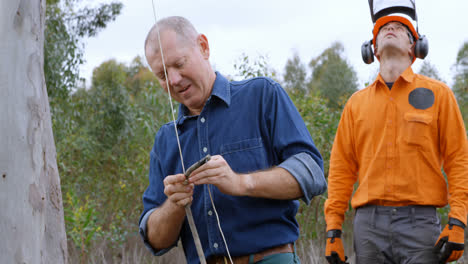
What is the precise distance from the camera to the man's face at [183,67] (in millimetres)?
2240

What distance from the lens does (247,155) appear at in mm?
2191

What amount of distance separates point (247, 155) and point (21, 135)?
37.1 inches

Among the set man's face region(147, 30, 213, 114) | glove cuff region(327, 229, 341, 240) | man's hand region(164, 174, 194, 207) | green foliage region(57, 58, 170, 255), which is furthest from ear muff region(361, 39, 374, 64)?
green foliage region(57, 58, 170, 255)

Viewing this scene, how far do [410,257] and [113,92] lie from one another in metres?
7.54

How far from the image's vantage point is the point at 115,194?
24.8ft

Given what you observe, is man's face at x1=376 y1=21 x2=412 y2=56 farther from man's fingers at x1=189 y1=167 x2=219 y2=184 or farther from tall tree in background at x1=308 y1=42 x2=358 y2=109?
tall tree in background at x1=308 y1=42 x2=358 y2=109

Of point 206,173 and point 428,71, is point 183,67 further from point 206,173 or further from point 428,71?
point 428,71

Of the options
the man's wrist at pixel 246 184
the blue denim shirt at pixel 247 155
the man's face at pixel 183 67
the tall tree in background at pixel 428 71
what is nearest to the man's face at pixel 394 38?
the blue denim shirt at pixel 247 155

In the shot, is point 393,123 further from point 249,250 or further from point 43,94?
point 43,94

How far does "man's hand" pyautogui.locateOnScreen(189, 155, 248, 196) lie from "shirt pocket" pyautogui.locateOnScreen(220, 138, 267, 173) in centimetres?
27

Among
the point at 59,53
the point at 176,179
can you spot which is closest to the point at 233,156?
the point at 176,179

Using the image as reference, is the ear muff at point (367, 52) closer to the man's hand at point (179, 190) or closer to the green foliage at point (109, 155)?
the man's hand at point (179, 190)

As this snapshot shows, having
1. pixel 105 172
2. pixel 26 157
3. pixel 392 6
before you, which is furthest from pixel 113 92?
pixel 26 157

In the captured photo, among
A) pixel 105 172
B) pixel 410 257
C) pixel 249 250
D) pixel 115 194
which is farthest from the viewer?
pixel 105 172
